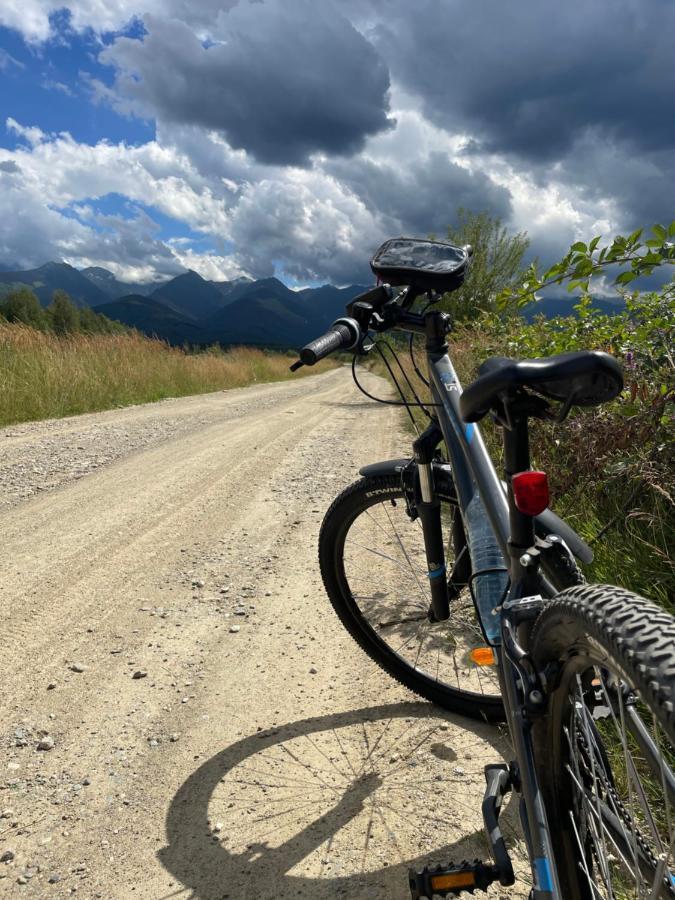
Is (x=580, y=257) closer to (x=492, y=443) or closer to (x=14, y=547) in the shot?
(x=492, y=443)

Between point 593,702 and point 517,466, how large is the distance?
50cm

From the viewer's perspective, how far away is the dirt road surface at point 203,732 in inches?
70.1

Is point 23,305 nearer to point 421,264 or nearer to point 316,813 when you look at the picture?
point 421,264

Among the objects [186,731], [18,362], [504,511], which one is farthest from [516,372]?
[18,362]

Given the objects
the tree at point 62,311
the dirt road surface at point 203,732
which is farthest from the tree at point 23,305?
the dirt road surface at point 203,732

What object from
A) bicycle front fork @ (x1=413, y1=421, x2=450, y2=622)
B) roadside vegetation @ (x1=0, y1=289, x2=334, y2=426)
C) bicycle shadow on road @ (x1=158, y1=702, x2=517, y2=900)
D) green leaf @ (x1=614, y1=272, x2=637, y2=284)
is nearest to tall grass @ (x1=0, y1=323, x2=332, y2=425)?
roadside vegetation @ (x1=0, y1=289, x2=334, y2=426)

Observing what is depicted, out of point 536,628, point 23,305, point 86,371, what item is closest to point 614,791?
point 536,628

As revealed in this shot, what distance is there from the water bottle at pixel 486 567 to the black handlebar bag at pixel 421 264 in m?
0.73

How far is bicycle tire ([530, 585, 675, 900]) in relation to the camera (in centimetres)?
84

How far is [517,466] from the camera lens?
1327 millimetres

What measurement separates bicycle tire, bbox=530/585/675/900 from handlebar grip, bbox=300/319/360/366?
2.97ft

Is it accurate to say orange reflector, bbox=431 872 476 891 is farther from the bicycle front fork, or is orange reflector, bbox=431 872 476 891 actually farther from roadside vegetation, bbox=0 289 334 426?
roadside vegetation, bbox=0 289 334 426

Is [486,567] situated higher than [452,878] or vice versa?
[486,567]

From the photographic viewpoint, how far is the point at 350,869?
176cm
